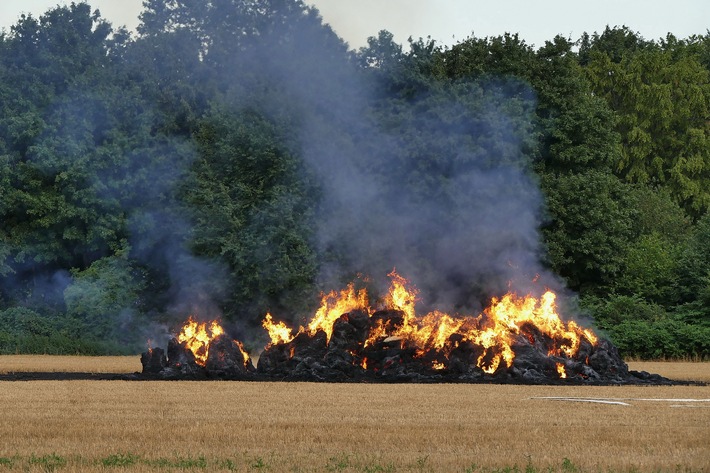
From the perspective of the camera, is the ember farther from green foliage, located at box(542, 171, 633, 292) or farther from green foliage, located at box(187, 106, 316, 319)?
green foliage, located at box(542, 171, 633, 292)

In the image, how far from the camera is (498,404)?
2678 cm

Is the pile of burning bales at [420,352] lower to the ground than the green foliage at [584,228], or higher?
lower

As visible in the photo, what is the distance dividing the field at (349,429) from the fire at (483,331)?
4613 millimetres

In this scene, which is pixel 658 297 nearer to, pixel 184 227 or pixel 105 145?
pixel 184 227

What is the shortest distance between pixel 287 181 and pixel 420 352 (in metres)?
16.4

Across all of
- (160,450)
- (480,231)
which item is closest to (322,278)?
(480,231)

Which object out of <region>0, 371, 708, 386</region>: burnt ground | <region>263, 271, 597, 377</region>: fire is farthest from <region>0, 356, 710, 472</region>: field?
<region>263, 271, 597, 377</region>: fire

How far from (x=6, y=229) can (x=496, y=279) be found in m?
26.2

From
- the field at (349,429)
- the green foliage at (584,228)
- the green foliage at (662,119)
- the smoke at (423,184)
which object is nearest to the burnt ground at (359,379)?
the field at (349,429)

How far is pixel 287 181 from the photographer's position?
52.0 meters

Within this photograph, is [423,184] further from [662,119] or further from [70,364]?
[662,119]

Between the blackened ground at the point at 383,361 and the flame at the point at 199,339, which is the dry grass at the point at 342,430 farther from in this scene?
the flame at the point at 199,339

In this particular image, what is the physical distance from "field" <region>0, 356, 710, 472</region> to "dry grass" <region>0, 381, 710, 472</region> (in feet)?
0.10

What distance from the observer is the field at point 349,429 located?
1723 cm
